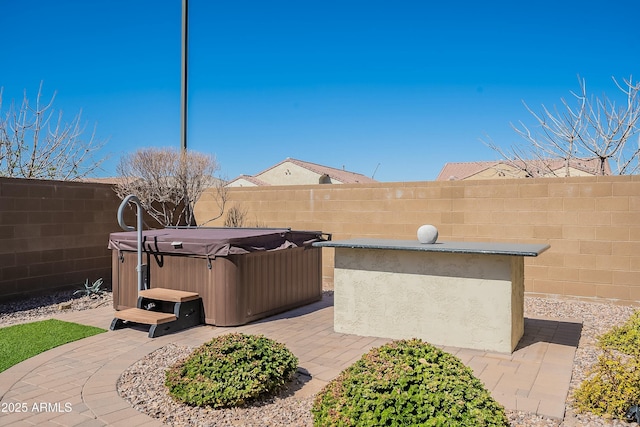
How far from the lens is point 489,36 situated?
11625mm

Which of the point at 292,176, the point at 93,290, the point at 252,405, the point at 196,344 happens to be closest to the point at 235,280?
the point at 196,344

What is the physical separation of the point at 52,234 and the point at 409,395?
7.25 metres

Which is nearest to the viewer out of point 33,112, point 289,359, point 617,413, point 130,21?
point 617,413

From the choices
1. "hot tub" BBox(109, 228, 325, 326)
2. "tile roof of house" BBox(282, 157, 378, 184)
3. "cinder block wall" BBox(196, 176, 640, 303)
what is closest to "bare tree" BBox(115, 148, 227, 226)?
"cinder block wall" BBox(196, 176, 640, 303)

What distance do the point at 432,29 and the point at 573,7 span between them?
326 centimetres

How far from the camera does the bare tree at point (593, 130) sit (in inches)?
422

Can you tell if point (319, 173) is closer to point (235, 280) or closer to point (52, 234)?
point (52, 234)

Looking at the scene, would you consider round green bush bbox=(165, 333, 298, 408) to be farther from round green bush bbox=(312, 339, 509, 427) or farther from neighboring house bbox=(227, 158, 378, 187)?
neighboring house bbox=(227, 158, 378, 187)

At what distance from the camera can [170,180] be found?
391 inches

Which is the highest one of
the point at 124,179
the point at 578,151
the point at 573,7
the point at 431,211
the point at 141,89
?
the point at 573,7

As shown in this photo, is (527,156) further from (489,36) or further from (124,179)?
(124,179)

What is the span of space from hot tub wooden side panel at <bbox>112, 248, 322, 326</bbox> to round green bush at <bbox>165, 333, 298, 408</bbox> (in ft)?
5.45

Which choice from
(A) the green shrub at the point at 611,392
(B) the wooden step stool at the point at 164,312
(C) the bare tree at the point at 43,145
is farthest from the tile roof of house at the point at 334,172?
(A) the green shrub at the point at 611,392

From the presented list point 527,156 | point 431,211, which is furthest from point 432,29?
point 431,211
